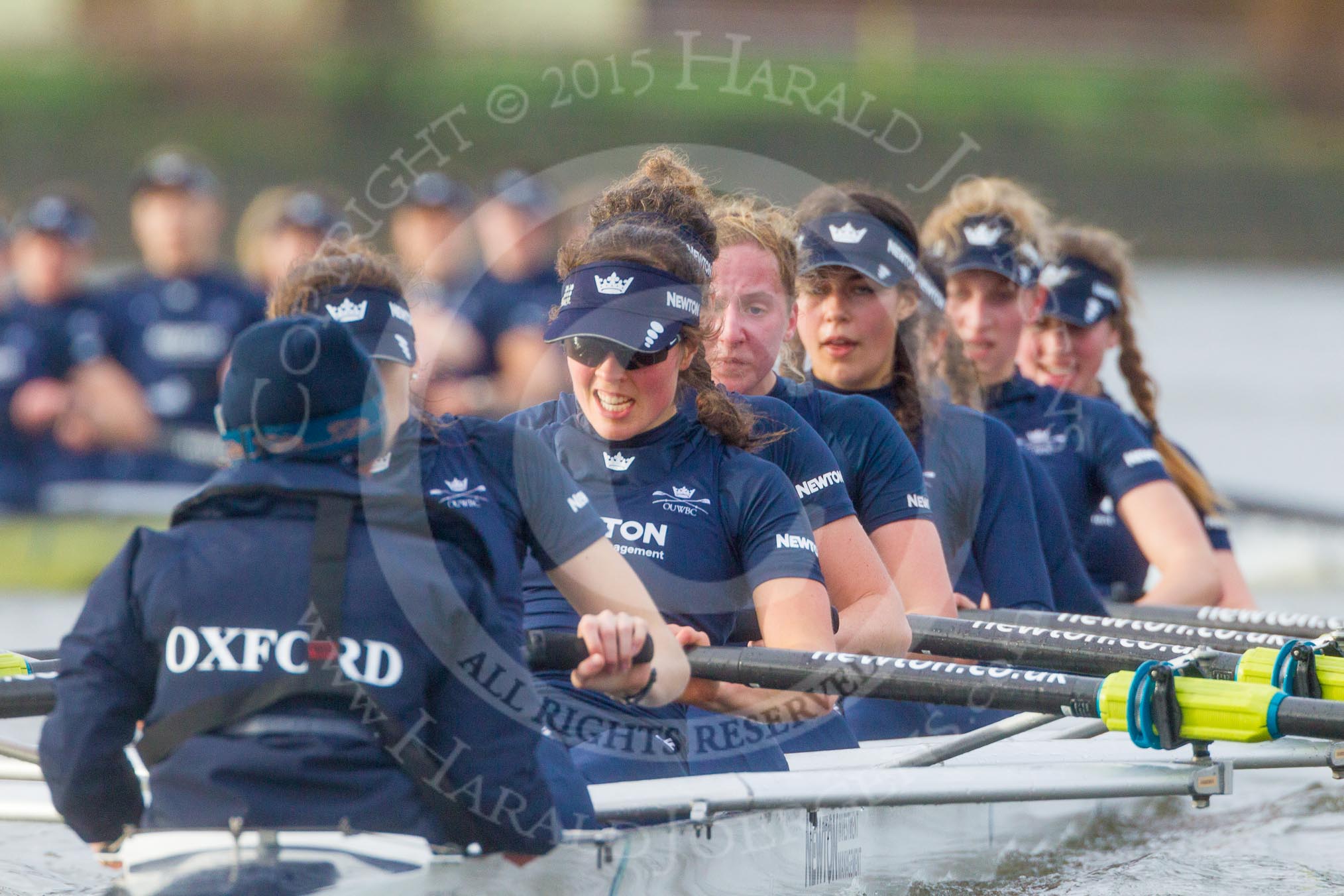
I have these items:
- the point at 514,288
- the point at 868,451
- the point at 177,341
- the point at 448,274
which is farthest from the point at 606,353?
the point at 448,274

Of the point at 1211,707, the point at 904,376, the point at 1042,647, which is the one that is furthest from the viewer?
the point at 904,376

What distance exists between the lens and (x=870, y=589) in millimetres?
3752

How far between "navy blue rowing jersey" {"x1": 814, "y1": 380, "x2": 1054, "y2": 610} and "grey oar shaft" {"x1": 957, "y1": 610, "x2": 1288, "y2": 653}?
0.17m

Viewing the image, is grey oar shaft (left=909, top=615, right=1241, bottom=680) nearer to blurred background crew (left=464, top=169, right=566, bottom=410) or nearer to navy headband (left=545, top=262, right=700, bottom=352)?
navy headband (left=545, top=262, right=700, bottom=352)

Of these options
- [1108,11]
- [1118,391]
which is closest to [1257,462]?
[1118,391]

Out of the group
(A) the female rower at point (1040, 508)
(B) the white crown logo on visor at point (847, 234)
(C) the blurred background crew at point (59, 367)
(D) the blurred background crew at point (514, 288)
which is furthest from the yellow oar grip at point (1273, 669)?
(C) the blurred background crew at point (59, 367)

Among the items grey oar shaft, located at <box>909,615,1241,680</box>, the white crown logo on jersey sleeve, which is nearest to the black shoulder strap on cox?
the white crown logo on jersey sleeve

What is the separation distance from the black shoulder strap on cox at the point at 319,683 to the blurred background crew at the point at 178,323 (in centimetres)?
737

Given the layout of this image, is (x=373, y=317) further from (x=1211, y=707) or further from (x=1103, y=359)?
(x=1103, y=359)

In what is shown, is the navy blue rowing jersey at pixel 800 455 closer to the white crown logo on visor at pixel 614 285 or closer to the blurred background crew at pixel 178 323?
the white crown logo on visor at pixel 614 285

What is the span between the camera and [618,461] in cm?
356

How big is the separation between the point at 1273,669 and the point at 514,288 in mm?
6957

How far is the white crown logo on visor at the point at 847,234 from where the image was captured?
4309 mm

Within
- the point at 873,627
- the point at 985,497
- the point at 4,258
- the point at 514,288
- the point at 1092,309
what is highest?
the point at 4,258
